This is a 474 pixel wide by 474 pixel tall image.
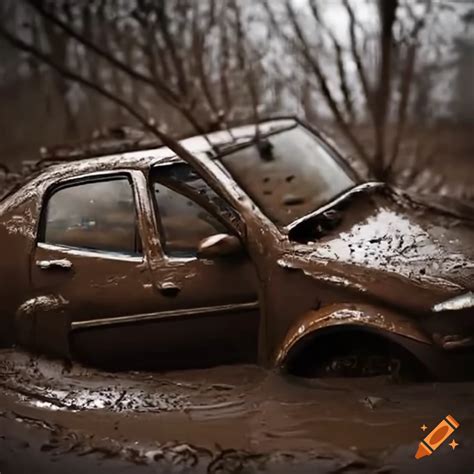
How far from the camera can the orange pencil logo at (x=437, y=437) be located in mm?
1466

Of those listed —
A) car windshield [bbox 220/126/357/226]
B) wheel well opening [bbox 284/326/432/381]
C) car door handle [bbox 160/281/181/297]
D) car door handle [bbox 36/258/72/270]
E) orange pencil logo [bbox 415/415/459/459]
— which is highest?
car windshield [bbox 220/126/357/226]

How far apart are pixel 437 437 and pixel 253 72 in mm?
866

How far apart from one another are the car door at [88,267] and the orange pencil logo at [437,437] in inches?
24.6

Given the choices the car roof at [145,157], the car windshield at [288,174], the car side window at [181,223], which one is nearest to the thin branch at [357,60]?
the car windshield at [288,174]

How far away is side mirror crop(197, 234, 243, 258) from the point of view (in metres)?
1.50

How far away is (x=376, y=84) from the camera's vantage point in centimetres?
158

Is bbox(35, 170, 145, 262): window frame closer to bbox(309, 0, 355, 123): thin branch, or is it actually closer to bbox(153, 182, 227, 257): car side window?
bbox(153, 182, 227, 257): car side window

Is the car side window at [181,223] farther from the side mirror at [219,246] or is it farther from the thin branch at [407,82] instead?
the thin branch at [407,82]

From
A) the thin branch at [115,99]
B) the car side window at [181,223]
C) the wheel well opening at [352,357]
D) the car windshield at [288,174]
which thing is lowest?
the wheel well opening at [352,357]

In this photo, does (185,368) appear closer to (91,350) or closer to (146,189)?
(91,350)

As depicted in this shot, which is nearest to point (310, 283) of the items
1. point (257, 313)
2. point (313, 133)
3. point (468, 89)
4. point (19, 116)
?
point (257, 313)

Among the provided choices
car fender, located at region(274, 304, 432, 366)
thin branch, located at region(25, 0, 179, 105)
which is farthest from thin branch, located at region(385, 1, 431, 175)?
thin branch, located at region(25, 0, 179, 105)

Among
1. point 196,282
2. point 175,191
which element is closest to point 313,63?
point 175,191

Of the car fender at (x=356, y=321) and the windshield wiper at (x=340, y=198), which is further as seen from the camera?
the windshield wiper at (x=340, y=198)
